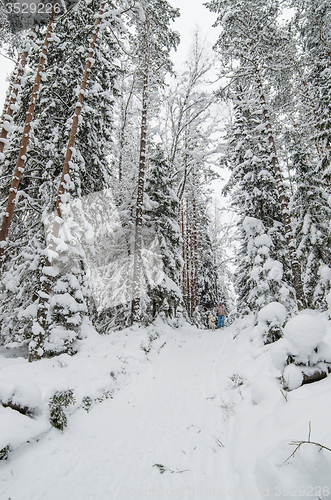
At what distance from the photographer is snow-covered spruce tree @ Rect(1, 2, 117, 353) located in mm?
7383

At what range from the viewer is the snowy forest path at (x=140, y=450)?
265cm

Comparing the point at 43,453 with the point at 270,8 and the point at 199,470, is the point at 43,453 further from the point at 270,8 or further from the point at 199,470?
the point at 270,8

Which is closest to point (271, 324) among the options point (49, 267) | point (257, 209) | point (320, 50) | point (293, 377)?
point (293, 377)

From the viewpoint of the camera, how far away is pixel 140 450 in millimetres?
3402

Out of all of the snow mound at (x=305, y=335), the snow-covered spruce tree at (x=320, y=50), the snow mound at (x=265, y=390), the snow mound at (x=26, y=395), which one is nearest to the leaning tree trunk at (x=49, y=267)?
the snow mound at (x=26, y=395)

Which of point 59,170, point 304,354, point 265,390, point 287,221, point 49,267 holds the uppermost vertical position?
point 59,170

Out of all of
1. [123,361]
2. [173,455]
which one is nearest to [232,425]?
[173,455]

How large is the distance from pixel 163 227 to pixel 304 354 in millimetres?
10275

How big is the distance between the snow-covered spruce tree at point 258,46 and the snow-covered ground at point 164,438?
6887mm

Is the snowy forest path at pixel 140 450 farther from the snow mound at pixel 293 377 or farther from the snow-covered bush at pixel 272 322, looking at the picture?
the snow-covered bush at pixel 272 322

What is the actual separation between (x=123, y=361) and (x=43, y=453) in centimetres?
407

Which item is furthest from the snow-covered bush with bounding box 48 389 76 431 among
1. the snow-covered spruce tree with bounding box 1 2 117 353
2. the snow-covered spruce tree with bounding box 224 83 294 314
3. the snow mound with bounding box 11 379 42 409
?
the snow-covered spruce tree with bounding box 224 83 294 314

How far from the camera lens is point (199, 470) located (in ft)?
9.47

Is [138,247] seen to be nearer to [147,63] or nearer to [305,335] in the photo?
[305,335]
